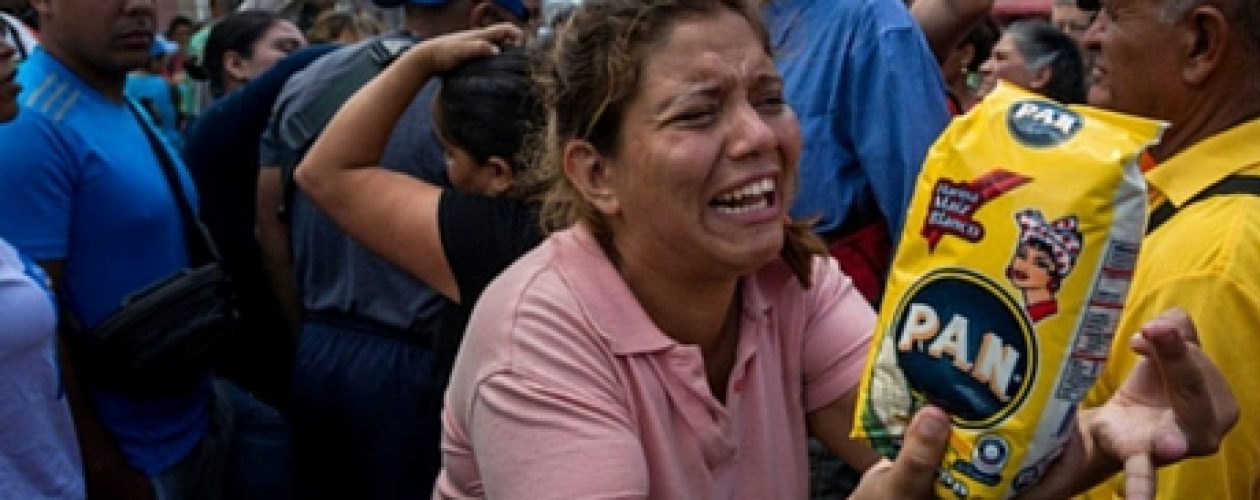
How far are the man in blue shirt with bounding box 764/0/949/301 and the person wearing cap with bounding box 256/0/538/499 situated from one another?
2.72ft

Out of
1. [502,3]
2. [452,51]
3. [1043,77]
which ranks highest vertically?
[452,51]

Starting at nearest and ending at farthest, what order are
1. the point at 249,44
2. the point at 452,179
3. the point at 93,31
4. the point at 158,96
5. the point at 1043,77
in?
the point at 452,179 → the point at 93,31 → the point at 1043,77 → the point at 249,44 → the point at 158,96

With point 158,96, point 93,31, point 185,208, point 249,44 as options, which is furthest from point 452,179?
point 158,96

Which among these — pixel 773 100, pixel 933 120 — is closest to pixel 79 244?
pixel 933 120

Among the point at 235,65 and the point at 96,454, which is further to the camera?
the point at 235,65

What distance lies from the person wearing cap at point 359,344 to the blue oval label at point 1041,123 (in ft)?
6.82

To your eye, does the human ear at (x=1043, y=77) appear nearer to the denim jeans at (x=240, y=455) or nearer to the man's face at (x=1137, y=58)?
the denim jeans at (x=240, y=455)

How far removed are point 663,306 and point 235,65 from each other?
441cm

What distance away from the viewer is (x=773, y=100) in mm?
1982

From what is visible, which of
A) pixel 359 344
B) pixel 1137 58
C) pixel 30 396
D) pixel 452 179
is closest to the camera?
pixel 1137 58

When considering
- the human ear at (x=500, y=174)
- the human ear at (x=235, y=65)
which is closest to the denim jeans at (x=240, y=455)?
the human ear at (x=500, y=174)

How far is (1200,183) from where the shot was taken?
2.05 meters

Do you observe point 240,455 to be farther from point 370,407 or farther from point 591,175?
point 591,175

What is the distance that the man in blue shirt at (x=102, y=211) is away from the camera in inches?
135
